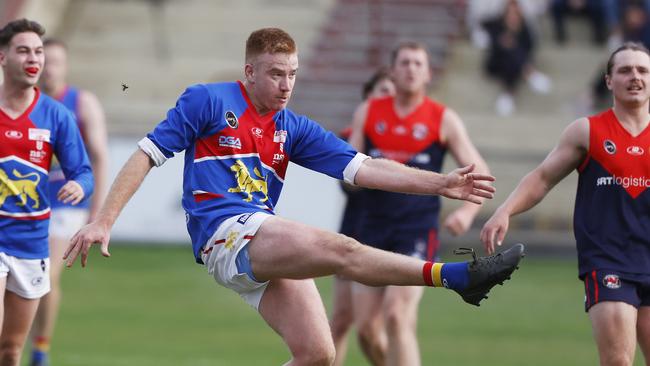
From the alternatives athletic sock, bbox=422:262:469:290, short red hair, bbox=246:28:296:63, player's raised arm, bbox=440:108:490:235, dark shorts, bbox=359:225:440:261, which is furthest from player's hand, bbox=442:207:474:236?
short red hair, bbox=246:28:296:63

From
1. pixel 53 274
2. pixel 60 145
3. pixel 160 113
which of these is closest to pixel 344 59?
pixel 160 113

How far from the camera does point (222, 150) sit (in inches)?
307

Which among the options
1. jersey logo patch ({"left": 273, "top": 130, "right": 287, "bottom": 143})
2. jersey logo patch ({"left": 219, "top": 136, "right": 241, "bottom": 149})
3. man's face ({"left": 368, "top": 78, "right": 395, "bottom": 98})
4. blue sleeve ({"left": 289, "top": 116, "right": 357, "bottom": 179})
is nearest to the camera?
jersey logo patch ({"left": 219, "top": 136, "right": 241, "bottom": 149})

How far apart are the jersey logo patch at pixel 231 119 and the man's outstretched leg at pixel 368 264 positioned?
2.47 feet

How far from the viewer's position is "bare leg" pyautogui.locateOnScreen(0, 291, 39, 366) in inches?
337

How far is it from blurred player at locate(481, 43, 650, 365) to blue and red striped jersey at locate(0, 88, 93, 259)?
2.87 metres

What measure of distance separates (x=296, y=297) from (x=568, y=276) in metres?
11.9

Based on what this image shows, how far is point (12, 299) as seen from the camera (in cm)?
856

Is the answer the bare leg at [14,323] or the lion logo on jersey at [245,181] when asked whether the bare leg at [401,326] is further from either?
the bare leg at [14,323]

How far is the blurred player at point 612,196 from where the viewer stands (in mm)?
8180

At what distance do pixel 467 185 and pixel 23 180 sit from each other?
9.77 feet

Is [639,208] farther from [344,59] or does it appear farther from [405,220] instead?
[344,59]

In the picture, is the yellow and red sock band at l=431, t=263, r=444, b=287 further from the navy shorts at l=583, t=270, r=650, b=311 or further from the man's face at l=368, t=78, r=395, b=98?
the man's face at l=368, t=78, r=395, b=98

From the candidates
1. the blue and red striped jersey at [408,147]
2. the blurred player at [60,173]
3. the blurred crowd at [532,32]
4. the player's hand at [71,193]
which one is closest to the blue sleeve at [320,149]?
the player's hand at [71,193]
